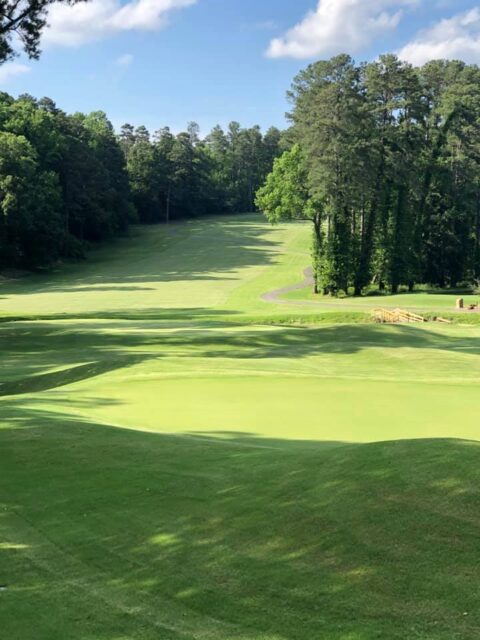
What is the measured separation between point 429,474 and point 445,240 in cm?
6850

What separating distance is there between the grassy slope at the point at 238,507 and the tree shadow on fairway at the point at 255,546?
2cm

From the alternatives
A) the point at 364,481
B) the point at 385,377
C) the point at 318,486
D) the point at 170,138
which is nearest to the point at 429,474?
the point at 364,481

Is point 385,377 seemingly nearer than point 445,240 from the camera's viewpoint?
Yes

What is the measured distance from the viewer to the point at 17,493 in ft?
25.2

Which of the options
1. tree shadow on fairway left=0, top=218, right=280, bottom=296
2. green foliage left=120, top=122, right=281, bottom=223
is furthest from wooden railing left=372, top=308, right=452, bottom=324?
green foliage left=120, top=122, right=281, bottom=223

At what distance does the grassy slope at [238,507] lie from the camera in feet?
14.6

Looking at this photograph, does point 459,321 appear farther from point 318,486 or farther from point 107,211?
point 107,211

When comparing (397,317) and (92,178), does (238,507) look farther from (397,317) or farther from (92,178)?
(92,178)

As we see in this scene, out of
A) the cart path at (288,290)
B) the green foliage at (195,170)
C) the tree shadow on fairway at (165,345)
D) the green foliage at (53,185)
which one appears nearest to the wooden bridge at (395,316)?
the tree shadow on fairway at (165,345)

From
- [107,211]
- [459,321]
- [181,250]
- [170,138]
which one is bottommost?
[459,321]

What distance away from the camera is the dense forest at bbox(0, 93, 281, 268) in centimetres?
7825

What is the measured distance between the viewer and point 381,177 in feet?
206

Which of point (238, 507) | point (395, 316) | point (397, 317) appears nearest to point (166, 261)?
point (395, 316)

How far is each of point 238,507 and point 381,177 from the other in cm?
6030
